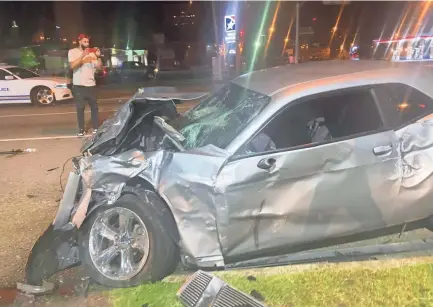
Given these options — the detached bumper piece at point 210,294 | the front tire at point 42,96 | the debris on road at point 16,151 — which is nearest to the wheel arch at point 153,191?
the detached bumper piece at point 210,294

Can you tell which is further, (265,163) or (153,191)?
(153,191)

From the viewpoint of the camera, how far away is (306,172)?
327 centimetres

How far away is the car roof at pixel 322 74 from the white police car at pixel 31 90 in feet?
40.6

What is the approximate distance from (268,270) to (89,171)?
1530 mm

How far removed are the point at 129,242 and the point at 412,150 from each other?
2214 millimetres

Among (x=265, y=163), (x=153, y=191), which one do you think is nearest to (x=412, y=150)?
(x=265, y=163)

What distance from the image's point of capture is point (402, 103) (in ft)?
11.8

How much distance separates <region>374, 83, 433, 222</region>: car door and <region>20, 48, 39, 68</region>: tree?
30095 mm

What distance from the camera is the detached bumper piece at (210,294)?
300 cm

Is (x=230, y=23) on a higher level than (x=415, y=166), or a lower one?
higher

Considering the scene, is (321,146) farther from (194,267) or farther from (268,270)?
(194,267)

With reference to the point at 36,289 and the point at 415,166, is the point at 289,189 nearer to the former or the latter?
the point at 415,166

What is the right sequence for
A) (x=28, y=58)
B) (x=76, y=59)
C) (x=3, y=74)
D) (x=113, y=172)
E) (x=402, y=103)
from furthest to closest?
(x=28, y=58) < (x=3, y=74) < (x=76, y=59) < (x=402, y=103) < (x=113, y=172)

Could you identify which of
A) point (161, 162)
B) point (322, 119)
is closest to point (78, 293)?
point (161, 162)
